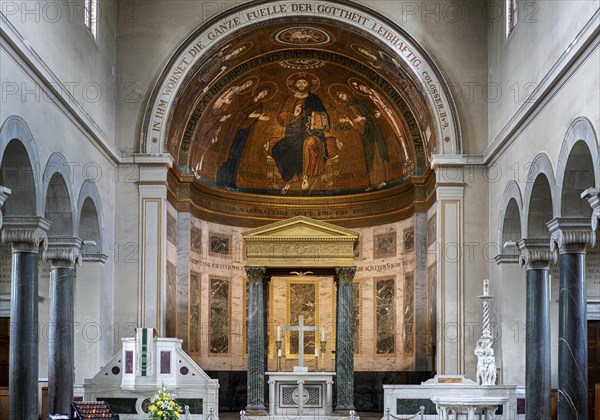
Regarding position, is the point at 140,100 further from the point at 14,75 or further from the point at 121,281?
the point at 14,75

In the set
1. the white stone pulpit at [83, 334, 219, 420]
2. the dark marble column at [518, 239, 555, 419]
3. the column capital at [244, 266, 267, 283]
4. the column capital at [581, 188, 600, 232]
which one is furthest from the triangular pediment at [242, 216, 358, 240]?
the column capital at [581, 188, 600, 232]

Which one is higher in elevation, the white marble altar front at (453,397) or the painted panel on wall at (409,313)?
the painted panel on wall at (409,313)

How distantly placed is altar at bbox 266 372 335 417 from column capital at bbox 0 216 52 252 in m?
8.85

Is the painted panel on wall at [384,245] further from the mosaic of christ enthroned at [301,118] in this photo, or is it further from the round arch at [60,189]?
the round arch at [60,189]

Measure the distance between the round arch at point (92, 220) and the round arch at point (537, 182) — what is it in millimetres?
9268

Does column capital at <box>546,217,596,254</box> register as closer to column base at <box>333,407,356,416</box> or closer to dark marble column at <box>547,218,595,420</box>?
dark marble column at <box>547,218,595,420</box>

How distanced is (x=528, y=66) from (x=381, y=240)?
10.5 meters

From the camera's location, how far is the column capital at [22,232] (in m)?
18.1

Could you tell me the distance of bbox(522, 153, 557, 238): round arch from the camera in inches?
732

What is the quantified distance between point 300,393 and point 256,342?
5.78 ft

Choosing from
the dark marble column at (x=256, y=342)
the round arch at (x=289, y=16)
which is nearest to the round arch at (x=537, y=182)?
the round arch at (x=289, y=16)

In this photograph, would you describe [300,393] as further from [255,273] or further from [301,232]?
[301,232]

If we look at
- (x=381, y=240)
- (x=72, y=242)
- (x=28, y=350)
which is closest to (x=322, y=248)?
(x=381, y=240)

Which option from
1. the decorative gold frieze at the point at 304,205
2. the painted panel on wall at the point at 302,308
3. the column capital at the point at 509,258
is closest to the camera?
the column capital at the point at 509,258
